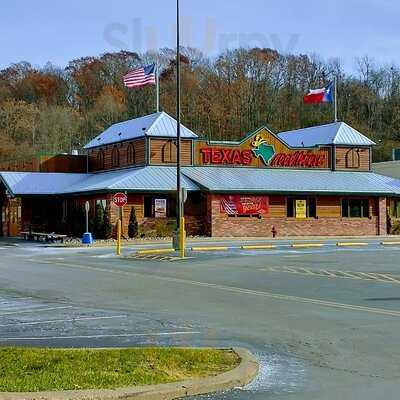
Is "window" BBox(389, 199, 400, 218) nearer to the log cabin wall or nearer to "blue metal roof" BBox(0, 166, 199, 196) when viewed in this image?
the log cabin wall

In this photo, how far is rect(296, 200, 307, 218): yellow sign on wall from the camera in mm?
49094

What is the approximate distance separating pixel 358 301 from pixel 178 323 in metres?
4.41

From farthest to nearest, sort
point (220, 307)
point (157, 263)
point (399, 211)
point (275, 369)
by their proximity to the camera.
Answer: point (399, 211), point (157, 263), point (220, 307), point (275, 369)

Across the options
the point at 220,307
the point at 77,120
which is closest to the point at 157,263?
the point at 220,307

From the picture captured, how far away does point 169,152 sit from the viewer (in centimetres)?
4881

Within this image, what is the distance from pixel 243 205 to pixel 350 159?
1202 centimetres

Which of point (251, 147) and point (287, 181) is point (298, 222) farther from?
point (251, 147)

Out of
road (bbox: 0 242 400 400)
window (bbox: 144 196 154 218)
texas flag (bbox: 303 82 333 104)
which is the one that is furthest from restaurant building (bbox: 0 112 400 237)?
road (bbox: 0 242 400 400)

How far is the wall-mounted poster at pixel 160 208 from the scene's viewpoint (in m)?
45.6

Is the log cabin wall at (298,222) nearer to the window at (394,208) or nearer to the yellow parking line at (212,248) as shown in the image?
the window at (394,208)

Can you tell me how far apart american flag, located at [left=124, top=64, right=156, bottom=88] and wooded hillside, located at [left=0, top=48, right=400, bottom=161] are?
124 feet

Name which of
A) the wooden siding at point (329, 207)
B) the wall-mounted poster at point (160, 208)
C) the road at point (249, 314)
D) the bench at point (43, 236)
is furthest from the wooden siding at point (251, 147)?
the road at point (249, 314)

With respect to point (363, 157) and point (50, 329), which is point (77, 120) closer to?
point (363, 157)

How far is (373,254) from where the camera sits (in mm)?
30078
